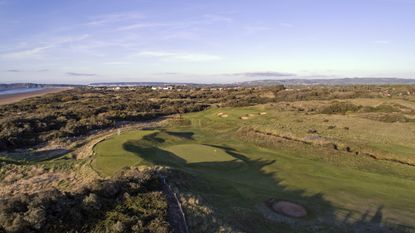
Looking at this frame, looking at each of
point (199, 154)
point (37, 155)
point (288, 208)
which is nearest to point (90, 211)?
point (288, 208)

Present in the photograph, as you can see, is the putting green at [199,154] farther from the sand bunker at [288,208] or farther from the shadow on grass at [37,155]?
the shadow on grass at [37,155]

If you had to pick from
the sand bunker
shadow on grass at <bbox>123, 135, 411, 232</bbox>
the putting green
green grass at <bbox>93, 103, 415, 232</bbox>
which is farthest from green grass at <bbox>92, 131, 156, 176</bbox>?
the sand bunker

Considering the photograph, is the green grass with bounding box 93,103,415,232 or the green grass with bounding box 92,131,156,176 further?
the green grass with bounding box 92,131,156,176

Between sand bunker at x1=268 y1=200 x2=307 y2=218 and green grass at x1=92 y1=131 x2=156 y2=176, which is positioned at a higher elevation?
green grass at x1=92 y1=131 x2=156 y2=176

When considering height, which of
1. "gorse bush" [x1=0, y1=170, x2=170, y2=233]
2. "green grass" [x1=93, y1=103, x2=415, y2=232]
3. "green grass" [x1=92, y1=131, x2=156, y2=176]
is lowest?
"green grass" [x1=93, y1=103, x2=415, y2=232]

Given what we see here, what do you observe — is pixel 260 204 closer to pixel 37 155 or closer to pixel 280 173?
pixel 280 173

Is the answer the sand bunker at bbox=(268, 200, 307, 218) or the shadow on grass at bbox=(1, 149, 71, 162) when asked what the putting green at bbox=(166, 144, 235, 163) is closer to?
the sand bunker at bbox=(268, 200, 307, 218)

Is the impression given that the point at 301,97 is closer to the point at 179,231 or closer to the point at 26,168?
the point at 26,168
